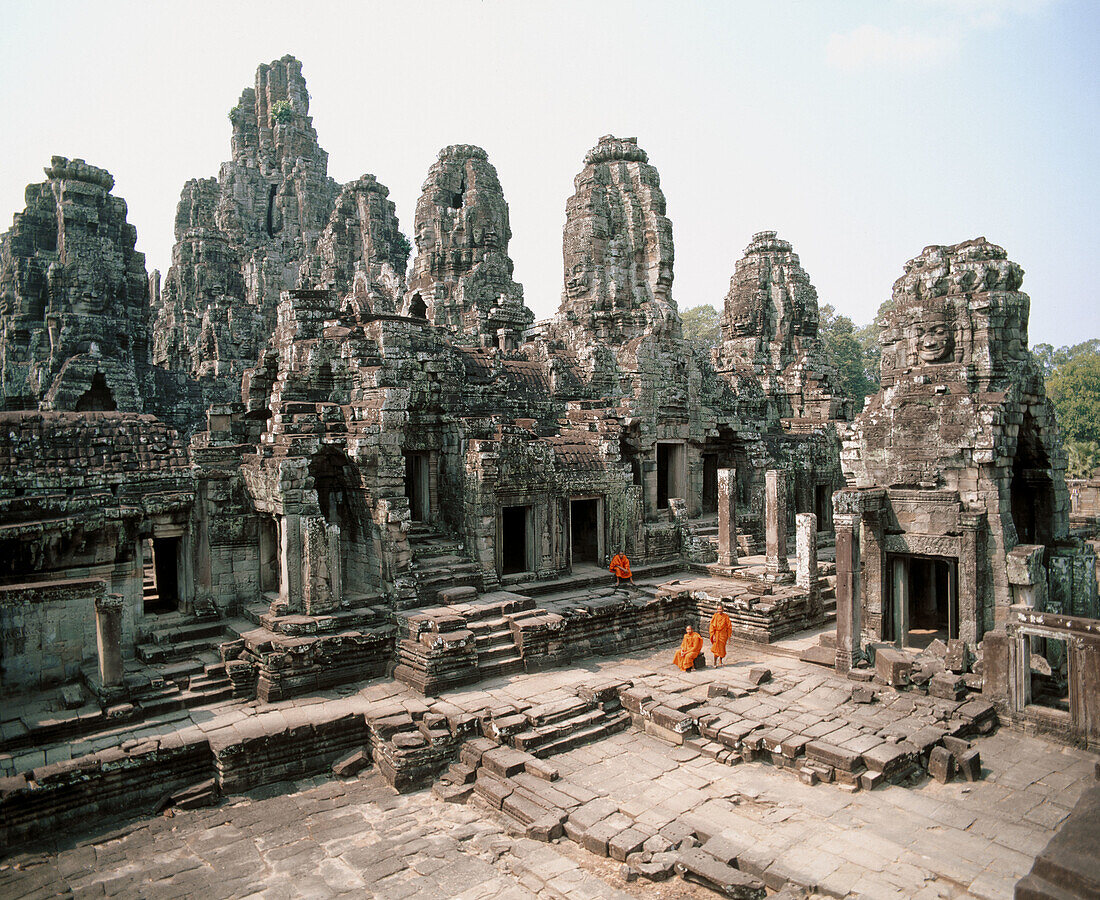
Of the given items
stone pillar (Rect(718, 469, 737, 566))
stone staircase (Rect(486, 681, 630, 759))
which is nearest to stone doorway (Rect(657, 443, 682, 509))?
stone pillar (Rect(718, 469, 737, 566))

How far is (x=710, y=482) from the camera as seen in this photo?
22875mm

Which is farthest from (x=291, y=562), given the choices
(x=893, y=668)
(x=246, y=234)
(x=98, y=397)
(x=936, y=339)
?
(x=246, y=234)

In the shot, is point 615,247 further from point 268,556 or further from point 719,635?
point 268,556

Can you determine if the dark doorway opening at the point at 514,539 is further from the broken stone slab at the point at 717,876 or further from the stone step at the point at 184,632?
the broken stone slab at the point at 717,876

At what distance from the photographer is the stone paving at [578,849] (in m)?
7.14

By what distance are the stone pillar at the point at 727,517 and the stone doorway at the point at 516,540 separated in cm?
470

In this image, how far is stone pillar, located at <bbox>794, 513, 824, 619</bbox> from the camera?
1491 cm

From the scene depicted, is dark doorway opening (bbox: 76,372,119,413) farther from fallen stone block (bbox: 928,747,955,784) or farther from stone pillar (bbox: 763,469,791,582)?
fallen stone block (bbox: 928,747,955,784)

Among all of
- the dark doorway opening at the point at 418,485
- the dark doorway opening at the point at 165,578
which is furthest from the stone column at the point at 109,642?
the dark doorway opening at the point at 418,485

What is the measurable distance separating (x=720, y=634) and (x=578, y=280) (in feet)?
50.3

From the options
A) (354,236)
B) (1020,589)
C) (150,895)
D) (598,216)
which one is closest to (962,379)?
(1020,589)

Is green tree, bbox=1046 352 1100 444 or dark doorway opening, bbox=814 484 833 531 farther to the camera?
green tree, bbox=1046 352 1100 444

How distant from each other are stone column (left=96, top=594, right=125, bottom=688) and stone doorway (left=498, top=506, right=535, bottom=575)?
24.6 feet

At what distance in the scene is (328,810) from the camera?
29.0 ft
